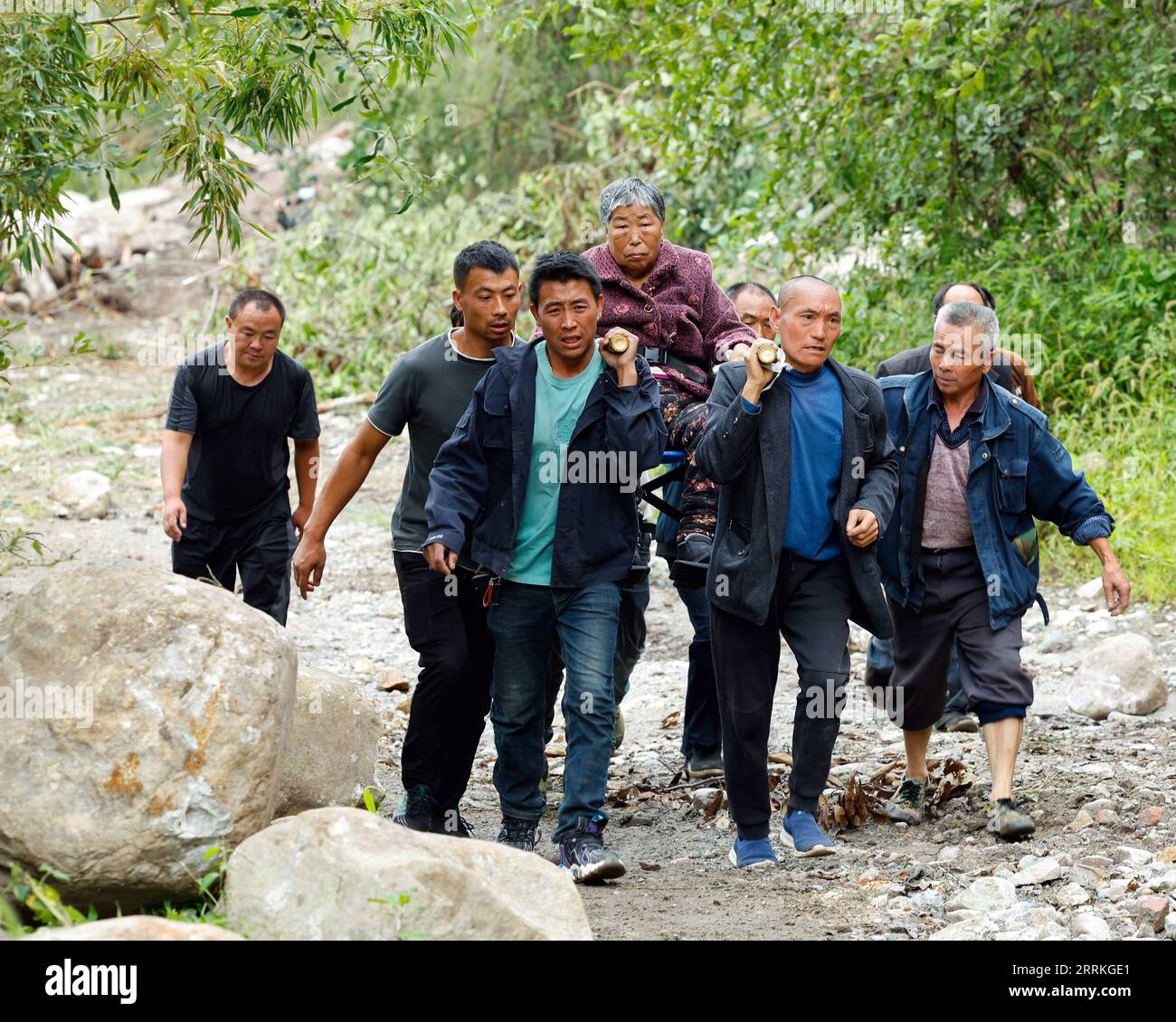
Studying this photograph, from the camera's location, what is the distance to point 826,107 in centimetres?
997

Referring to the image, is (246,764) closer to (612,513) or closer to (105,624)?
(105,624)

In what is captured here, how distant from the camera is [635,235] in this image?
18.5ft

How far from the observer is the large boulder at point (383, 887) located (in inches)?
134

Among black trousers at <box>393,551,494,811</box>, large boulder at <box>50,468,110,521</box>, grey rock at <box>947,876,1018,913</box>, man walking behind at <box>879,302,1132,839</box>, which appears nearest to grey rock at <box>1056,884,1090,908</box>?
grey rock at <box>947,876,1018,913</box>

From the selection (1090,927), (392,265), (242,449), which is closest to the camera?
(1090,927)

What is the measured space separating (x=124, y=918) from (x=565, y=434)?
7.02 feet

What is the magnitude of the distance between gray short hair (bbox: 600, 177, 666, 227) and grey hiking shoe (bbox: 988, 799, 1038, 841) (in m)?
2.52

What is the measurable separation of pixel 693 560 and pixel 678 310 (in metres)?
0.98

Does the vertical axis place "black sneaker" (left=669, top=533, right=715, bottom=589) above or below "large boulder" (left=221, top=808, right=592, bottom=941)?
above

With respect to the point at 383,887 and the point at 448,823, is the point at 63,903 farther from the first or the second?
the point at 448,823

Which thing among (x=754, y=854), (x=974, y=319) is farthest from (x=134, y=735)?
(x=974, y=319)

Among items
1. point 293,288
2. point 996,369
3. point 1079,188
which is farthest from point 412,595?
point 293,288

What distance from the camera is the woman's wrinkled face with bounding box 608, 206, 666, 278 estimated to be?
5645 mm

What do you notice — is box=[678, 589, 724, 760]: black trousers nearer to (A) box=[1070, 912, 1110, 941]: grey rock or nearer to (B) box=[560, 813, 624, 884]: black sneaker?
(B) box=[560, 813, 624, 884]: black sneaker
